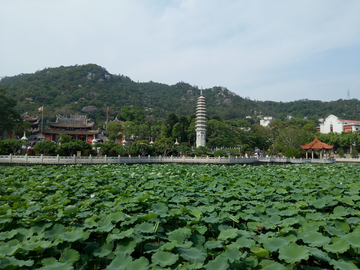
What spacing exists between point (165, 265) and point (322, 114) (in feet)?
511

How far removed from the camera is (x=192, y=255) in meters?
3.20

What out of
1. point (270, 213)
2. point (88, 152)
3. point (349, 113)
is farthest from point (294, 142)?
point (349, 113)

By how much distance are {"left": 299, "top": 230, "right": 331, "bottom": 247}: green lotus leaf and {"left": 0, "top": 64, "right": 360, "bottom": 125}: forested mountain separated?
7361 centimetres

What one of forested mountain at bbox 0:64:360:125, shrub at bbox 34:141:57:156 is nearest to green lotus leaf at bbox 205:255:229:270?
shrub at bbox 34:141:57:156

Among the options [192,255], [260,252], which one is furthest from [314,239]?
[192,255]

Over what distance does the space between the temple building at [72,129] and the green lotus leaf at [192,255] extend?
49486mm

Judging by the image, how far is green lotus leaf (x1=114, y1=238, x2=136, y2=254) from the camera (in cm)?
323

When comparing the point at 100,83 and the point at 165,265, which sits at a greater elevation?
the point at 100,83

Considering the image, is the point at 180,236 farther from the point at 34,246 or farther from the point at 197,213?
the point at 34,246

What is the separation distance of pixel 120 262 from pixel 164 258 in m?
0.52

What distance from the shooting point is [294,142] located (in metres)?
49.1

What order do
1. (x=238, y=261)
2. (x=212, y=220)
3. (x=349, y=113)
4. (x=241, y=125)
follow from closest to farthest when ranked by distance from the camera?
(x=238, y=261)
(x=212, y=220)
(x=241, y=125)
(x=349, y=113)

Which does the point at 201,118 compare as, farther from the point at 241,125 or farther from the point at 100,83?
the point at 100,83

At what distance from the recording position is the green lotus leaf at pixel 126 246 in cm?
323
